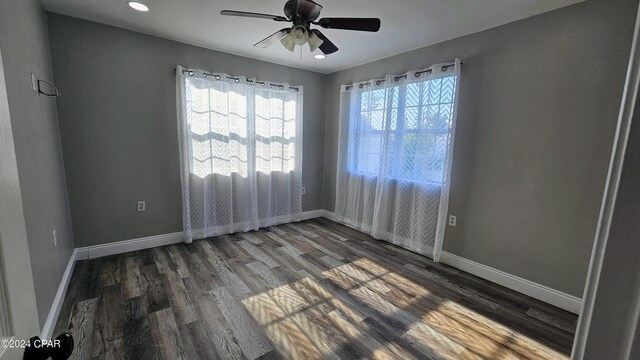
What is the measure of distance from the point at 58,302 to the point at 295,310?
5.75 ft

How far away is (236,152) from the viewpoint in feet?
11.4

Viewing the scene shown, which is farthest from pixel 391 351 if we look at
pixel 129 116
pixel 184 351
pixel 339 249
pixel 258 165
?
pixel 129 116

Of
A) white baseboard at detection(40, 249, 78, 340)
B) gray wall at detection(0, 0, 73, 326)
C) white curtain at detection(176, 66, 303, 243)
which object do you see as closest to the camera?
gray wall at detection(0, 0, 73, 326)

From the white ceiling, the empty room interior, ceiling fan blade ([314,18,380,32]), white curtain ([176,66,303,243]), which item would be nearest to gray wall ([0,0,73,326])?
the empty room interior

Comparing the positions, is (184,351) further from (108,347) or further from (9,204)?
(9,204)

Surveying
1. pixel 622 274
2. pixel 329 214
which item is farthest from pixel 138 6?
pixel 329 214

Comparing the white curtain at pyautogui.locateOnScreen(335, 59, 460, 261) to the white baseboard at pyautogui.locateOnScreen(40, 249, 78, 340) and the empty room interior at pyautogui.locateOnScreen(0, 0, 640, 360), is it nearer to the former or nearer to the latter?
the empty room interior at pyautogui.locateOnScreen(0, 0, 640, 360)

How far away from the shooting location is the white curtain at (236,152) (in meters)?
3.13

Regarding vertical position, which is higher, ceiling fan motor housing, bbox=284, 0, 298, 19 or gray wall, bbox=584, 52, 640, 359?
ceiling fan motor housing, bbox=284, 0, 298, 19

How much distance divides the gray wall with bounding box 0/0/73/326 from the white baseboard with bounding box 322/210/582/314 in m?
3.39

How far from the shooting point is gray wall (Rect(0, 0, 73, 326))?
146 cm

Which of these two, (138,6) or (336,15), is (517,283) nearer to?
(336,15)

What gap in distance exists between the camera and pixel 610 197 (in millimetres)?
335

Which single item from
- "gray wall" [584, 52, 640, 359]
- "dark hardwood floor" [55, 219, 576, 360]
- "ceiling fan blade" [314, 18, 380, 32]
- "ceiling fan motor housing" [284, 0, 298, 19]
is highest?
"ceiling fan motor housing" [284, 0, 298, 19]
